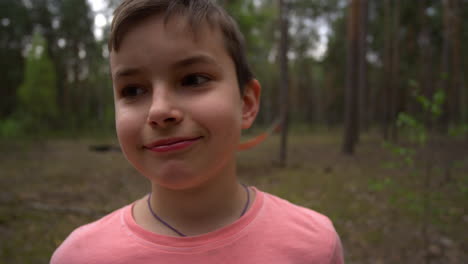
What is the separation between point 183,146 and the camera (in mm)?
950

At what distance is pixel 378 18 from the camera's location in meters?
19.1

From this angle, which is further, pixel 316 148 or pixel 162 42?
pixel 316 148

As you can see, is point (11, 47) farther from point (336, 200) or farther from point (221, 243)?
point (221, 243)

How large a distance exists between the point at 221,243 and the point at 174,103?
493mm

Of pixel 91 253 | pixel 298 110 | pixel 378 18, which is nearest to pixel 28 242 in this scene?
pixel 91 253

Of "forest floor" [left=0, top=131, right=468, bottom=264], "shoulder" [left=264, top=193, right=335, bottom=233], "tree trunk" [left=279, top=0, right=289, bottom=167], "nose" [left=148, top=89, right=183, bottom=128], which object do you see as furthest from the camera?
"tree trunk" [left=279, top=0, right=289, bottom=167]

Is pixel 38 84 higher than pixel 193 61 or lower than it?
lower

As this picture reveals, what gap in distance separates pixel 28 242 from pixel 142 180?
13.1 ft

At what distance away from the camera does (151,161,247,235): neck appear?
1.08m

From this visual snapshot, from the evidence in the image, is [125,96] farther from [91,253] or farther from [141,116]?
[91,253]

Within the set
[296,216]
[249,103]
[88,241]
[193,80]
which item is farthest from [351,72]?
[88,241]

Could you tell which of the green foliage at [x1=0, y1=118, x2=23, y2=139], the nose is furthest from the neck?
the green foliage at [x1=0, y1=118, x2=23, y2=139]

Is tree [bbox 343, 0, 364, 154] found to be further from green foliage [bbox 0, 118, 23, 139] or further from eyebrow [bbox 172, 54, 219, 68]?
green foliage [bbox 0, 118, 23, 139]

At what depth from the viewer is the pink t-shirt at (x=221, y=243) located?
0.98 meters
